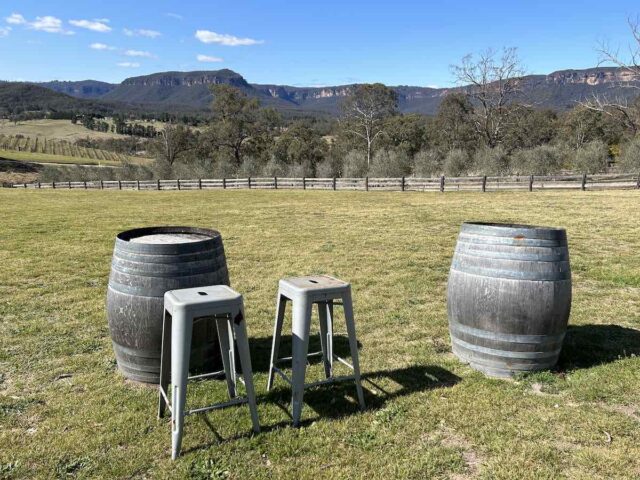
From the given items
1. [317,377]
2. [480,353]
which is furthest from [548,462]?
[317,377]

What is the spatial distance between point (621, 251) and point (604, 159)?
115 ft

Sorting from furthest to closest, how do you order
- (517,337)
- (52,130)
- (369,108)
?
(52,130) → (369,108) → (517,337)

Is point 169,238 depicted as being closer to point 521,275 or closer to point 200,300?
point 200,300

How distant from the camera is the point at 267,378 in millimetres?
4859

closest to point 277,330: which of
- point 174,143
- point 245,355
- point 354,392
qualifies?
point 245,355

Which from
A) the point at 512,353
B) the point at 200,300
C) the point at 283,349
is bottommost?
the point at 283,349

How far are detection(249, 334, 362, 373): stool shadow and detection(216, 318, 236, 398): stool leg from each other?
0.82 meters

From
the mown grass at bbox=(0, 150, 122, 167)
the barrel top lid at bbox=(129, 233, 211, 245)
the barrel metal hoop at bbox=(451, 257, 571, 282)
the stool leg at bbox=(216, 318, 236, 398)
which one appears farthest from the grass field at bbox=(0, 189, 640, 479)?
the mown grass at bbox=(0, 150, 122, 167)

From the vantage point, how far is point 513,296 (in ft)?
15.1

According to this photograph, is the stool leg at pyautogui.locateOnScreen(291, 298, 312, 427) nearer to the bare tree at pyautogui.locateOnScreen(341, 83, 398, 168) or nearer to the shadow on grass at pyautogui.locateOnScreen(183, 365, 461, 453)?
the shadow on grass at pyautogui.locateOnScreen(183, 365, 461, 453)

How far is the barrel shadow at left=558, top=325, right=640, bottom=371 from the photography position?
16.9ft

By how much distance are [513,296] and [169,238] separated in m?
3.62

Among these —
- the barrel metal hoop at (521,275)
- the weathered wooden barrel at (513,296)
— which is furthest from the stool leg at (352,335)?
the barrel metal hoop at (521,275)

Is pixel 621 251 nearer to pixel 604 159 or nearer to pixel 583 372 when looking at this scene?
pixel 583 372
